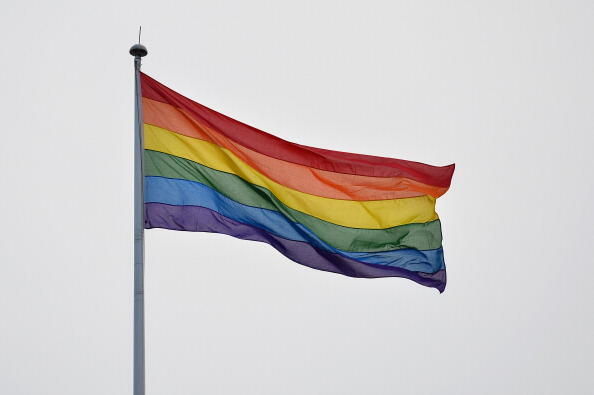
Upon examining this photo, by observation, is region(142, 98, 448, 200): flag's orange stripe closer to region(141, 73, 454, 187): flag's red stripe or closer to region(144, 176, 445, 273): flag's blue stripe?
region(141, 73, 454, 187): flag's red stripe

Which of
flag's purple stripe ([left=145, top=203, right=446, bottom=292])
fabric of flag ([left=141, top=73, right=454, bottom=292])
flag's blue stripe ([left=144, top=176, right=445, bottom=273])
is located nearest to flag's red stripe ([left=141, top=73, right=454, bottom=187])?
fabric of flag ([left=141, top=73, right=454, bottom=292])

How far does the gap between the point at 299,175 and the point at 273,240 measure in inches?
56.1

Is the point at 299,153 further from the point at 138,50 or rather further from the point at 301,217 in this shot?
the point at 138,50

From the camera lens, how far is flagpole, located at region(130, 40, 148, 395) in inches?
332

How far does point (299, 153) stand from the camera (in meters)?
12.0

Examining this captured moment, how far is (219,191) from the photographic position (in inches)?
416

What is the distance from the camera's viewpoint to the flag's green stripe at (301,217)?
33.5 ft

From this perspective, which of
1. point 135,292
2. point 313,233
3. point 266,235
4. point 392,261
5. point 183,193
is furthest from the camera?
point 392,261

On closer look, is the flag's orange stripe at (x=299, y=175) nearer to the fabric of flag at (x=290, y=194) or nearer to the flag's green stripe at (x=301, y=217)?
the fabric of flag at (x=290, y=194)

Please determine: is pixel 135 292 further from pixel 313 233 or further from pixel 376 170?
pixel 376 170

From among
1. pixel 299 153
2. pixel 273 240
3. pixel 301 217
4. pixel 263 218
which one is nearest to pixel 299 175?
pixel 299 153

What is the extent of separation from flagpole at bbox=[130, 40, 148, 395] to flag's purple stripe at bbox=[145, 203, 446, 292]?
743 millimetres

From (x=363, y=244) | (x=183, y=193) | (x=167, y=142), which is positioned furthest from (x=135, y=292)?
(x=363, y=244)

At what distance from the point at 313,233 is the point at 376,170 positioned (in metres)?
1.99
